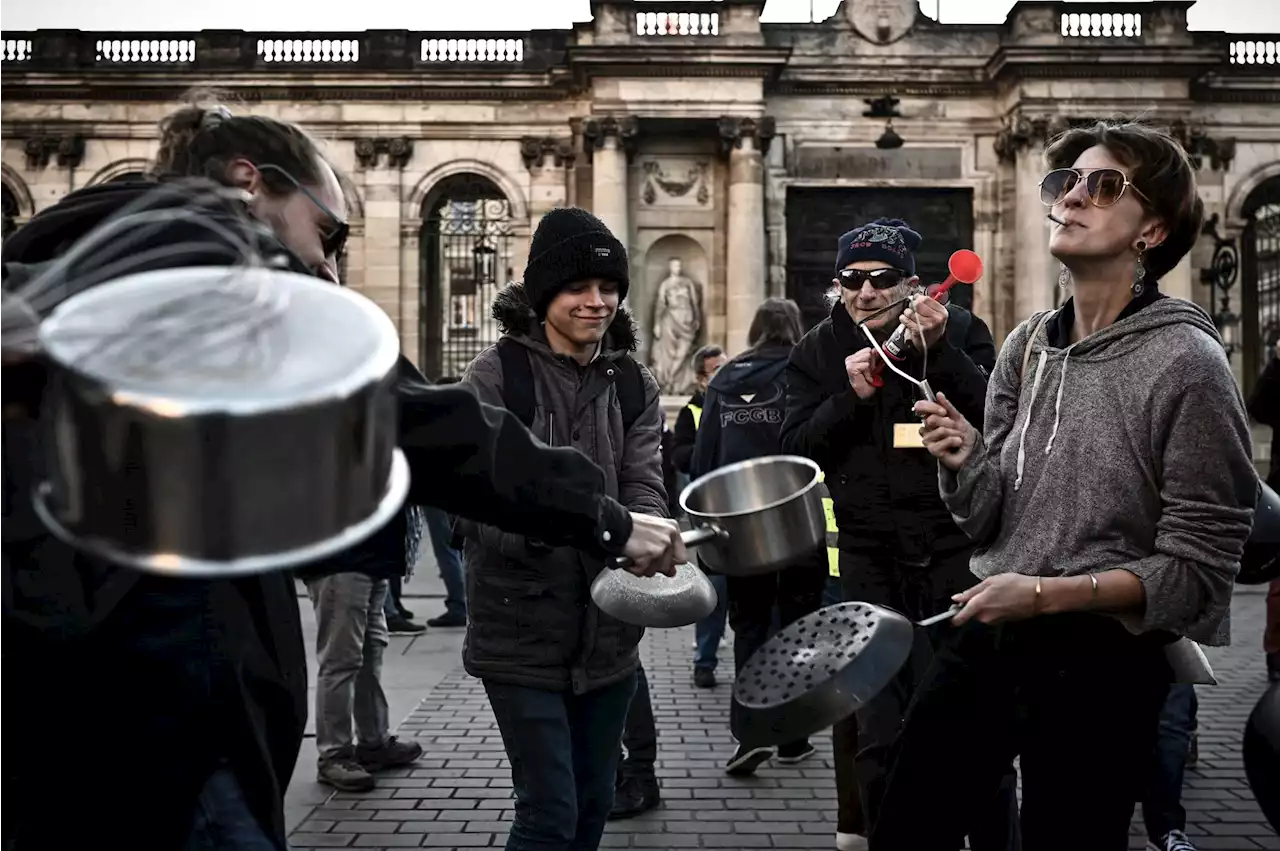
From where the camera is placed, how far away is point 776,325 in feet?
21.0

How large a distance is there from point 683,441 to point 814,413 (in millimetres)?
4121

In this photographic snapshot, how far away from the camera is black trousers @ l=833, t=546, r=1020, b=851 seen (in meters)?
3.70

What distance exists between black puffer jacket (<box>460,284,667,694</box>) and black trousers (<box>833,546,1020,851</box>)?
36.3 inches

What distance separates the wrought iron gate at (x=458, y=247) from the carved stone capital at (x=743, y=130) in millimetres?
4197

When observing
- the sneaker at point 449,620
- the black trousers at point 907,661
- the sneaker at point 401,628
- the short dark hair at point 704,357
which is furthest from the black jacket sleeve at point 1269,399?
the sneaker at point 401,628

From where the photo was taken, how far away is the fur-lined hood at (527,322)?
3.68 metres

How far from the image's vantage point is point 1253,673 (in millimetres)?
8227

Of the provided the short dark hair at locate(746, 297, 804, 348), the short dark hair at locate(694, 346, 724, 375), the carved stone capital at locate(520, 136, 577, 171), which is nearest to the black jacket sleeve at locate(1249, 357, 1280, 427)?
the short dark hair at locate(746, 297, 804, 348)

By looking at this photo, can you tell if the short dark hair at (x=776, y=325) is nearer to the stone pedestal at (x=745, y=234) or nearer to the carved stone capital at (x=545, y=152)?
the stone pedestal at (x=745, y=234)

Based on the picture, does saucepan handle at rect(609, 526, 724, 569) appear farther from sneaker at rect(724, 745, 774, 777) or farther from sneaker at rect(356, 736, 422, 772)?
sneaker at rect(356, 736, 422, 772)

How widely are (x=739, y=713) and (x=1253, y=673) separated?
719 centimetres

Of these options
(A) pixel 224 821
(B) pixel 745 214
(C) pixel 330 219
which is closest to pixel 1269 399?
(C) pixel 330 219

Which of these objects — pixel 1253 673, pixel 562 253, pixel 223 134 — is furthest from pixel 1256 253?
pixel 223 134

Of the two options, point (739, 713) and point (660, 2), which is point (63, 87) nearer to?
point (660, 2)
